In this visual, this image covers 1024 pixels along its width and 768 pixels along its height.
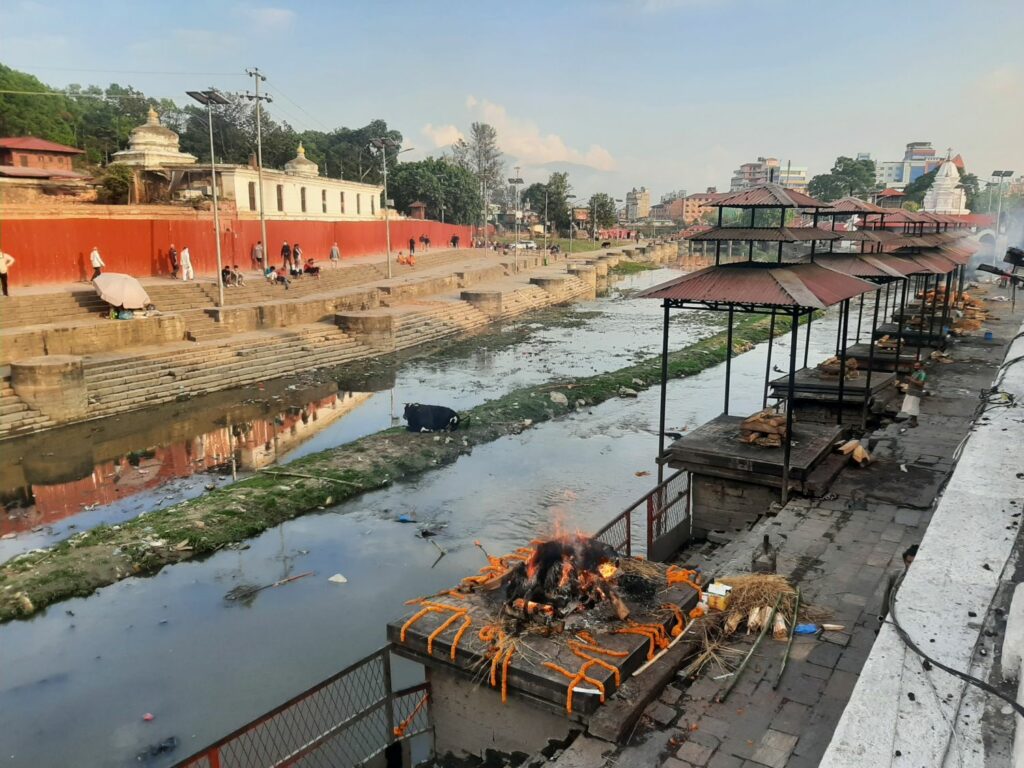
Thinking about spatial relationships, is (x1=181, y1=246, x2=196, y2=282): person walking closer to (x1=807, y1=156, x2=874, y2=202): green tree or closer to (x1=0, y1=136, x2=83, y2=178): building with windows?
(x1=0, y1=136, x2=83, y2=178): building with windows

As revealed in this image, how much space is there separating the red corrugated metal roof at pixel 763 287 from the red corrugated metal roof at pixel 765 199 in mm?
889

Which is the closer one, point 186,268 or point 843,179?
point 186,268

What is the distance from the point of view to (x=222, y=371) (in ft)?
73.7

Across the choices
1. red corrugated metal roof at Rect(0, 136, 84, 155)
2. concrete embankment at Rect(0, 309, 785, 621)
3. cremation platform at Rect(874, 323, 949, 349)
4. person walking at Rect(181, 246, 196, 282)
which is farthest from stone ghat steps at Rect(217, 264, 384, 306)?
cremation platform at Rect(874, 323, 949, 349)

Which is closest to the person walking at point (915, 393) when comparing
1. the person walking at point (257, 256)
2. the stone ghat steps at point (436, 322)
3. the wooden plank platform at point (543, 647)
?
the wooden plank platform at point (543, 647)

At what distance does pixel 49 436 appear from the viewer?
685 inches

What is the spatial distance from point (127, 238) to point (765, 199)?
81.0 ft

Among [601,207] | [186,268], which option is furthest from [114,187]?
[601,207]

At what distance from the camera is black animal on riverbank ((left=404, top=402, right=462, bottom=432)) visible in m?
17.5

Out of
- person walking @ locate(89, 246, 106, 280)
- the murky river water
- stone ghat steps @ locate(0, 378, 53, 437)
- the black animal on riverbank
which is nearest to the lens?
the murky river water

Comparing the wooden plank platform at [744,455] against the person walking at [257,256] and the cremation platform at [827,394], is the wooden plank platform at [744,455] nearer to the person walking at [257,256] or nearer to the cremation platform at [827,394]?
the cremation platform at [827,394]

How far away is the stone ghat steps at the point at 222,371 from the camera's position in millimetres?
19578

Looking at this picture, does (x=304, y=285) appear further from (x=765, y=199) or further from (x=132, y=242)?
(x=765, y=199)

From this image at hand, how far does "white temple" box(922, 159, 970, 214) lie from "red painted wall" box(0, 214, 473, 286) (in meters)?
48.5
